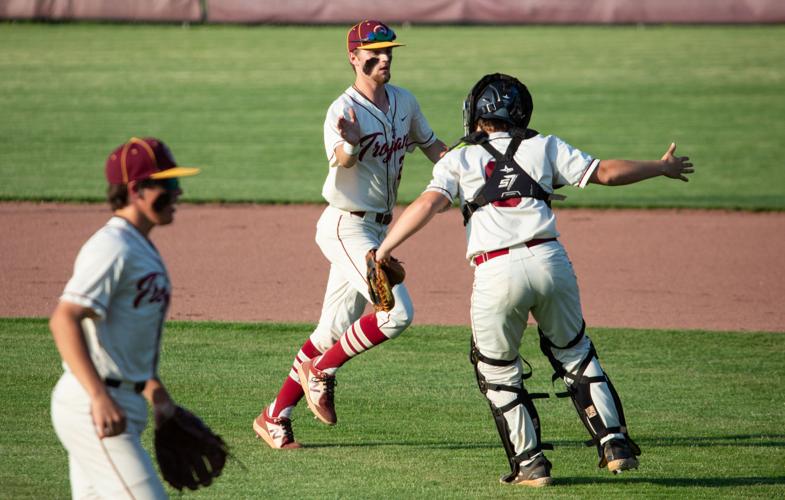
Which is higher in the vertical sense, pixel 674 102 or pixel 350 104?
pixel 350 104

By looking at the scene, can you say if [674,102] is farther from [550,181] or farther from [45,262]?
[550,181]

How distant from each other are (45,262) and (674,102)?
49.3 feet

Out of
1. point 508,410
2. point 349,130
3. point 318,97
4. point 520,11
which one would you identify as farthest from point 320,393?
point 520,11

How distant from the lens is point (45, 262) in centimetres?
1156

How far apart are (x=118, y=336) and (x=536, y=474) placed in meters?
2.53

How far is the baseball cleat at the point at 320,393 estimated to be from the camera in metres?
6.64

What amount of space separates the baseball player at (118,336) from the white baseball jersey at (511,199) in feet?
5.83

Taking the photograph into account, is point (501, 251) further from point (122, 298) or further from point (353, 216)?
point (122, 298)

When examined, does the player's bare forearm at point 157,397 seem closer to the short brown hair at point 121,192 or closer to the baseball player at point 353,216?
the short brown hair at point 121,192

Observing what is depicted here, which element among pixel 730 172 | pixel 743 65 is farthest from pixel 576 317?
pixel 743 65

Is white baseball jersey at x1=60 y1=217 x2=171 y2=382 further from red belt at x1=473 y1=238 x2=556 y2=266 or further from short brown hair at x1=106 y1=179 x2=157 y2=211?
red belt at x1=473 y1=238 x2=556 y2=266

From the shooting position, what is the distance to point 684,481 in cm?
600

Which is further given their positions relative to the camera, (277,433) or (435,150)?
(435,150)

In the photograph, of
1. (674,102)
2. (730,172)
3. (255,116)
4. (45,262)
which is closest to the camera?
(45,262)
